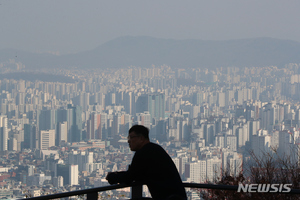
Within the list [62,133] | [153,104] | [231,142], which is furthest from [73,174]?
[153,104]

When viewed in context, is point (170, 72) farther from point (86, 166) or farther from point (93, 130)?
point (86, 166)

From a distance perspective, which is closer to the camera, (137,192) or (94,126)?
(137,192)

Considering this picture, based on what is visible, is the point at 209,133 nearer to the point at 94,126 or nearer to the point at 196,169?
the point at 94,126

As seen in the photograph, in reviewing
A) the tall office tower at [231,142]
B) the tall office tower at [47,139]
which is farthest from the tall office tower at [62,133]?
the tall office tower at [231,142]

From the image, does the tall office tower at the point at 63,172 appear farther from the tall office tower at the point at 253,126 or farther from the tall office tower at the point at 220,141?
the tall office tower at the point at 253,126

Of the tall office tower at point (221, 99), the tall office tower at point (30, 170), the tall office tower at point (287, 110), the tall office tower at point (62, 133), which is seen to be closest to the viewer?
the tall office tower at point (30, 170)

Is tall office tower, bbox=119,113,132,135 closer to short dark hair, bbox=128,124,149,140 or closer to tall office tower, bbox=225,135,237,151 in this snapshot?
tall office tower, bbox=225,135,237,151
